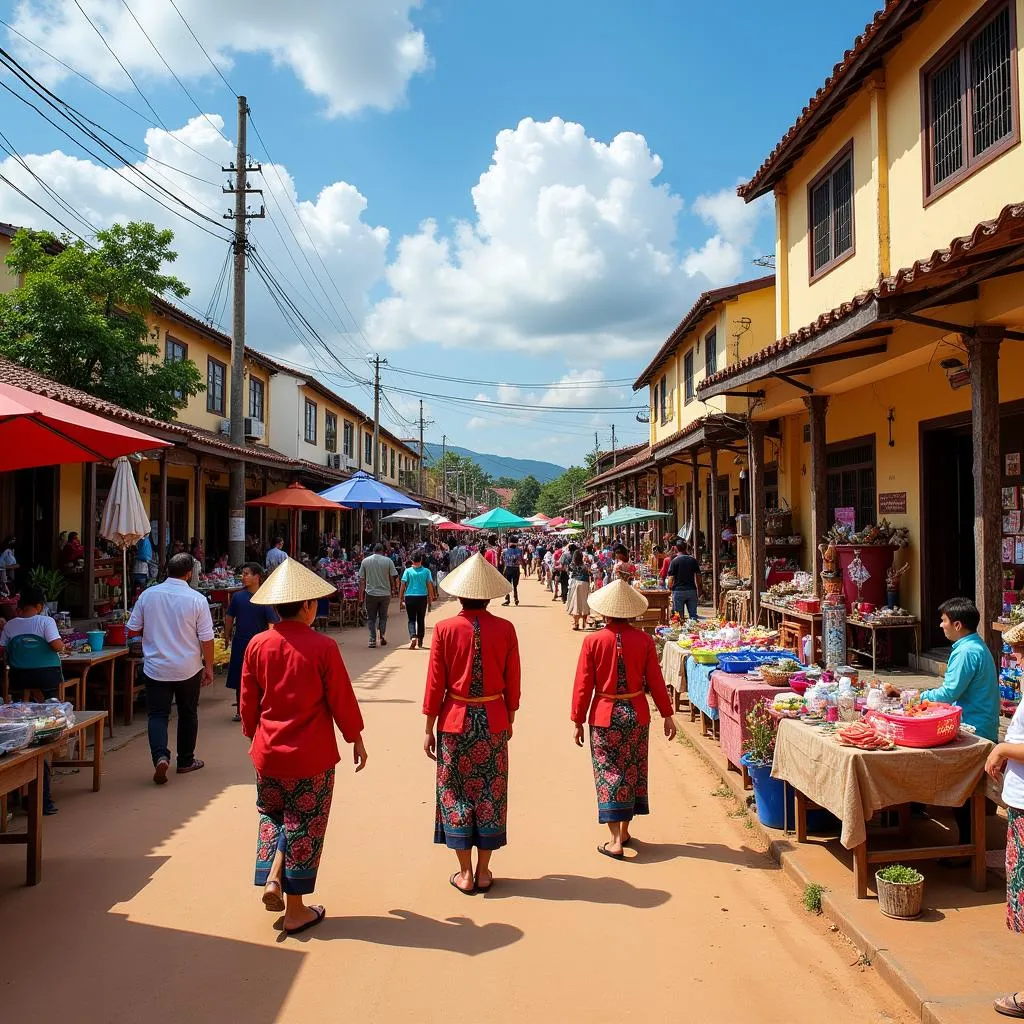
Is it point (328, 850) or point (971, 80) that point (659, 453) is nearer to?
point (971, 80)

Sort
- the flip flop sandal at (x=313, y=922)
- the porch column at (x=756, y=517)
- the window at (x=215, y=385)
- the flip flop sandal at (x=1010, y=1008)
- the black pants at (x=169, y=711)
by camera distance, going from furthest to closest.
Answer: the window at (x=215, y=385)
the porch column at (x=756, y=517)
the black pants at (x=169, y=711)
the flip flop sandal at (x=313, y=922)
the flip flop sandal at (x=1010, y=1008)

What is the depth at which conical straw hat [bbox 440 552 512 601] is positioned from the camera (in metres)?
4.77

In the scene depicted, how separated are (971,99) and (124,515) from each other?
420 inches

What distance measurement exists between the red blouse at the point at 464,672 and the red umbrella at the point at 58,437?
270 cm

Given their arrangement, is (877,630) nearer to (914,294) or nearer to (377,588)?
(914,294)

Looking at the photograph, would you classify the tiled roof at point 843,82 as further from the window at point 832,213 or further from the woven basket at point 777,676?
the woven basket at point 777,676

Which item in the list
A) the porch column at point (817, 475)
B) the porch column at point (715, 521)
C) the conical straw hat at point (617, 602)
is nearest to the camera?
the conical straw hat at point (617, 602)

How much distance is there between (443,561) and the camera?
92.3 ft

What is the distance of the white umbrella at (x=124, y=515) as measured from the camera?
34.4 ft

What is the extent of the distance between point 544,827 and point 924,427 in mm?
6902

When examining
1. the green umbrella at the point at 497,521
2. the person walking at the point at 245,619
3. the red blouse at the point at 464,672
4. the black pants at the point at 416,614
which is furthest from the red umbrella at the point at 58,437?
the green umbrella at the point at 497,521

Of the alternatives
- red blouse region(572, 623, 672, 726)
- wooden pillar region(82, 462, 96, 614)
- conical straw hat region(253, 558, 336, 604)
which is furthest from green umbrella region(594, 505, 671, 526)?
conical straw hat region(253, 558, 336, 604)

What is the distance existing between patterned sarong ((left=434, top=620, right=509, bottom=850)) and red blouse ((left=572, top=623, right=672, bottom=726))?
82cm

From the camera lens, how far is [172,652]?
22.0 ft
